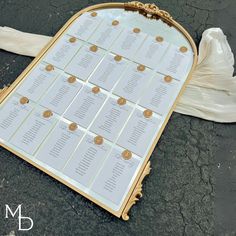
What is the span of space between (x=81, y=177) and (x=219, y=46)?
109 centimetres

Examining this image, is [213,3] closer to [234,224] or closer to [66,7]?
[66,7]

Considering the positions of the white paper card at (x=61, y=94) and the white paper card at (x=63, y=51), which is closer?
the white paper card at (x=61, y=94)

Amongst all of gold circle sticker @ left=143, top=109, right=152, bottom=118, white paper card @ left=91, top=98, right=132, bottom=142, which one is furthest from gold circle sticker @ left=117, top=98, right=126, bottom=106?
gold circle sticker @ left=143, top=109, right=152, bottom=118

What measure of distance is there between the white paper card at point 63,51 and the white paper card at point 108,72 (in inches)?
7.1

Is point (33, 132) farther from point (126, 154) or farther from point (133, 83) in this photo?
point (133, 83)

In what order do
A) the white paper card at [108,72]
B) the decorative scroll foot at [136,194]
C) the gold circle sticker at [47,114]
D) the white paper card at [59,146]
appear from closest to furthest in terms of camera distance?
Answer: 1. the decorative scroll foot at [136,194]
2. the white paper card at [59,146]
3. the gold circle sticker at [47,114]
4. the white paper card at [108,72]

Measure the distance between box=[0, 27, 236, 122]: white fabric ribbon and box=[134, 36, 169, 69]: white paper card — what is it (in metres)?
0.22

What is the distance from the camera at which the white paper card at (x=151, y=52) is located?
175cm

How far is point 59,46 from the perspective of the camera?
71.6 inches

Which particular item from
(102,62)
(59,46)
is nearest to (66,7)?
(59,46)

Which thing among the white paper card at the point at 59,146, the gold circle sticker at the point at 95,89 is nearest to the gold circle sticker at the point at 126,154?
the white paper card at the point at 59,146

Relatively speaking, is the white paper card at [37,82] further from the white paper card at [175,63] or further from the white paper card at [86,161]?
the white paper card at [175,63]

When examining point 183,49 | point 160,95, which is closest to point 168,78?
→ point 160,95

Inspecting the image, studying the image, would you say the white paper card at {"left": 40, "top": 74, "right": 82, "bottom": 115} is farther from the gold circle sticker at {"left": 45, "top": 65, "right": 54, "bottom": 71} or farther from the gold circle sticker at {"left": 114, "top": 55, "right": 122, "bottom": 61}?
the gold circle sticker at {"left": 114, "top": 55, "right": 122, "bottom": 61}
